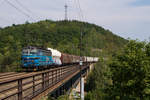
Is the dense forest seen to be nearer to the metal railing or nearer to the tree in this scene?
the tree

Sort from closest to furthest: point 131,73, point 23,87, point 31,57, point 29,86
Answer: point 29,86 → point 23,87 → point 131,73 → point 31,57

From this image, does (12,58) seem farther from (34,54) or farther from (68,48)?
(68,48)

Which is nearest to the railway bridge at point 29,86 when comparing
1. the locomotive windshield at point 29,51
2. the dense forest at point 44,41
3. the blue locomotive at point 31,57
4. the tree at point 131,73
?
the blue locomotive at point 31,57

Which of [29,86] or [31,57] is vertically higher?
[31,57]

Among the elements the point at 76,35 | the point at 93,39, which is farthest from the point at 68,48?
the point at 76,35

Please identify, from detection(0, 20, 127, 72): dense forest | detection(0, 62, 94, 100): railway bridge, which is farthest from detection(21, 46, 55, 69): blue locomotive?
detection(0, 20, 127, 72): dense forest

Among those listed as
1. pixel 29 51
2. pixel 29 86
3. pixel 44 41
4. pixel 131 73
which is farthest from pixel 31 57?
pixel 44 41

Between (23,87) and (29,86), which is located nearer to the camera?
(29,86)

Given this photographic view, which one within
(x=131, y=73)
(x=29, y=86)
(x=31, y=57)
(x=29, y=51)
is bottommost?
(x=131, y=73)

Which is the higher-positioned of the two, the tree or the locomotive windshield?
the locomotive windshield

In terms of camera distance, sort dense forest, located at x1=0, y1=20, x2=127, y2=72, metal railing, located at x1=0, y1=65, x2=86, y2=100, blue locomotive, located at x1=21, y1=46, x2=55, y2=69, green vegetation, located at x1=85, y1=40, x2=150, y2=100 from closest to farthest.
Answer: metal railing, located at x1=0, y1=65, x2=86, y2=100 < green vegetation, located at x1=85, y1=40, x2=150, y2=100 < blue locomotive, located at x1=21, y1=46, x2=55, y2=69 < dense forest, located at x1=0, y1=20, x2=127, y2=72

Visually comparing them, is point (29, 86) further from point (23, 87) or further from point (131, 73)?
point (131, 73)

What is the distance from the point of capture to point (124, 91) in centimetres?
2056

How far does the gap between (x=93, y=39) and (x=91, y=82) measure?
6491cm
